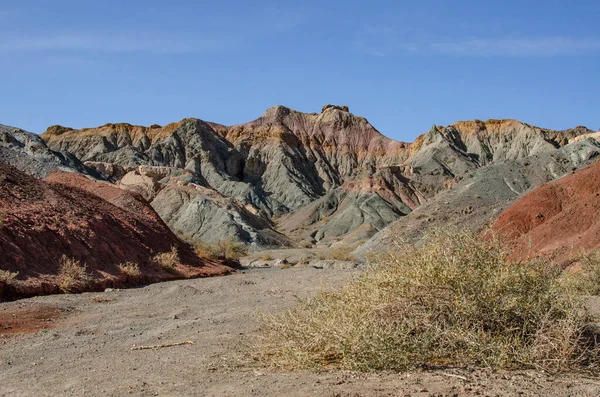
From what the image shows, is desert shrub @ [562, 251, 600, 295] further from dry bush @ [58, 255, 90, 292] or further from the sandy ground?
dry bush @ [58, 255, 90, 292]

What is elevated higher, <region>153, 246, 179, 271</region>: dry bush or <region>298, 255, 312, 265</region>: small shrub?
<region>153, 246, 179, 271</region>: dry bush

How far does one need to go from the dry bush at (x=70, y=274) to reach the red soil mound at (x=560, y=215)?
1556 centimetres

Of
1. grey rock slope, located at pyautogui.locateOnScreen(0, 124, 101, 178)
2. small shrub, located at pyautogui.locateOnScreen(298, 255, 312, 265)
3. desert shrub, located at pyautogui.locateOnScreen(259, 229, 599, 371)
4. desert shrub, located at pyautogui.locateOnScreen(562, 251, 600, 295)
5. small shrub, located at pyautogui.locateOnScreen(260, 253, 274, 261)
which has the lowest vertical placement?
small shrub, located at pyautogui.locateOnScreen(298, 255, 312, 265)

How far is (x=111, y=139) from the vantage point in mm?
123812

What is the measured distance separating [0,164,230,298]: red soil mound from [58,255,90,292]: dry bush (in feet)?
0.53

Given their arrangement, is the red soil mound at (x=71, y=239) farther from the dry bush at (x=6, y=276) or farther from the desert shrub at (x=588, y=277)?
the desert shrub at (x=588, y=277)

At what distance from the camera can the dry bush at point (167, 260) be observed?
93.2 ft

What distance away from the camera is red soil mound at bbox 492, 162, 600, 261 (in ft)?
80.8

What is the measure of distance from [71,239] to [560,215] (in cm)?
1978

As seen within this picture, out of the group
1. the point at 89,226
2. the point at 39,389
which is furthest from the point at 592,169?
the point at 39,389

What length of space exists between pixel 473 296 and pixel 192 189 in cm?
7211

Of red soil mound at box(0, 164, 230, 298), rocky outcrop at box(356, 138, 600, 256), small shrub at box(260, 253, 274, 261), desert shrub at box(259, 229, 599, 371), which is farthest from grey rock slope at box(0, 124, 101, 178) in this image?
desert shrub at box(259, 229, 599, 371)

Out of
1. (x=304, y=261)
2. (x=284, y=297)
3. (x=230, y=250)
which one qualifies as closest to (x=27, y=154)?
(x=230, y=250)

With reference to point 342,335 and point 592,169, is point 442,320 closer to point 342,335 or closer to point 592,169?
point 342,335
